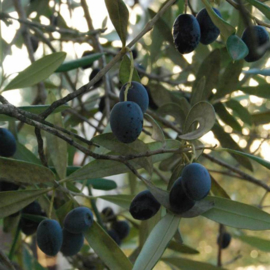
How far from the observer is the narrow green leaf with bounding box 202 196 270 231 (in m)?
0.59

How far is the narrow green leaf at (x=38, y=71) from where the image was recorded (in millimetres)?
763

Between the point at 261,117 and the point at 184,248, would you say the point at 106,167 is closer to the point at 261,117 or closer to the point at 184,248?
the point at 184,248

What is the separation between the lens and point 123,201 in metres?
0.80

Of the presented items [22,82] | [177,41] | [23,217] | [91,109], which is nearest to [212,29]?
[177,41]

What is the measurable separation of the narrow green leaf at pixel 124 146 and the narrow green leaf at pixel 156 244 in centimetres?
8

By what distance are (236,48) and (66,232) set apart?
15.8 inches

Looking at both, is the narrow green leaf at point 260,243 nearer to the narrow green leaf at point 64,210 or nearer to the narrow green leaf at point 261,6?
the narrow green leaf at point 64,210

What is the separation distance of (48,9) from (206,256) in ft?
10.1

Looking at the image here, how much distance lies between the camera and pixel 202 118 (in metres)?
0.60

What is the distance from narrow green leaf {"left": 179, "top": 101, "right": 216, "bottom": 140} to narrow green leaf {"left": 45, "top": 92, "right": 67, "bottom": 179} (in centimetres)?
26

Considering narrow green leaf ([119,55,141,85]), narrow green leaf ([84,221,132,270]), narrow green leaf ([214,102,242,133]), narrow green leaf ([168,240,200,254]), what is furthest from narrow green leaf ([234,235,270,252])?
narrow green leaf ([119,55,141,85])

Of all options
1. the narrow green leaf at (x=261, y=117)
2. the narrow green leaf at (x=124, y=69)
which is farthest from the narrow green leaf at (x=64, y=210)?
the narrow green leaf at (x=261, y=117)

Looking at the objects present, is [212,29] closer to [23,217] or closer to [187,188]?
[187,188]

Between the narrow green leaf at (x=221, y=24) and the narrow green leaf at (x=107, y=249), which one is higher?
the narrow green leaf at (x=221, y=24)
